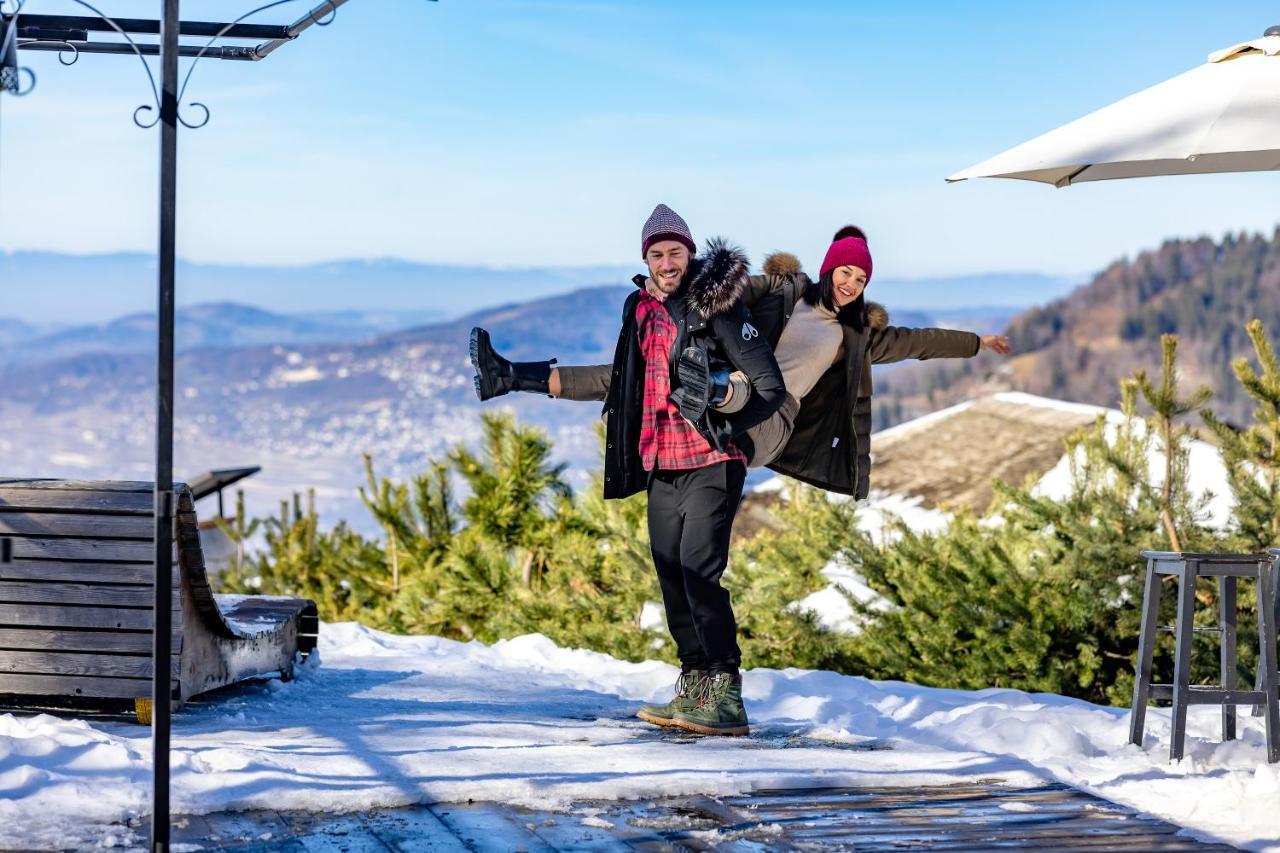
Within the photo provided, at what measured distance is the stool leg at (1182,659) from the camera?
16.4 feet

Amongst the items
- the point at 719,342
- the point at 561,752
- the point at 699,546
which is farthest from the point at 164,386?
the point at 699,546

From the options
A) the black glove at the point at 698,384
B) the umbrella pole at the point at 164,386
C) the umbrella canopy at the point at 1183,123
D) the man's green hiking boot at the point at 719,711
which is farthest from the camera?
the man's green hiking boot at the point at 719,711

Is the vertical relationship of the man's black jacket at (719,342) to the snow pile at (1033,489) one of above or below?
above

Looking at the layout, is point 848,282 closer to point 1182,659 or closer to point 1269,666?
point 1182,659

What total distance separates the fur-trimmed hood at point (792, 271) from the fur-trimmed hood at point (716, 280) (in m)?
0.35

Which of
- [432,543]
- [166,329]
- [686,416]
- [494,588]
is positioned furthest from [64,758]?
[432,543]

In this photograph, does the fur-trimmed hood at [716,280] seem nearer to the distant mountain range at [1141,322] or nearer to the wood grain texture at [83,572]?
the wood grain texture at [83,572]

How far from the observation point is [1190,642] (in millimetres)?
5062

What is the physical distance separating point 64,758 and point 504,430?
27.6 feet

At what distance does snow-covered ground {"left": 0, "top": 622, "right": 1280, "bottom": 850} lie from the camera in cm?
401

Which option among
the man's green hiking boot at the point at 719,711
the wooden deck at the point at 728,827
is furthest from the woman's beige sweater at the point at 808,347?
the wooden deck at the point at 728,827

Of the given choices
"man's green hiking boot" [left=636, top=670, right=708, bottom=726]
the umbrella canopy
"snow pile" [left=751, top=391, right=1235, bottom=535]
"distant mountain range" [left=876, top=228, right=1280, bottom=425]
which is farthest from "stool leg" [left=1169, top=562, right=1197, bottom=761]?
"distant mountain range" [left=876, top=228, right=1280, bottom=425]

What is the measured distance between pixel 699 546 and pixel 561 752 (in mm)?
972

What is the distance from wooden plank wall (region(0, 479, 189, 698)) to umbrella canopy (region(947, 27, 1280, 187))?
3276 millimetres
